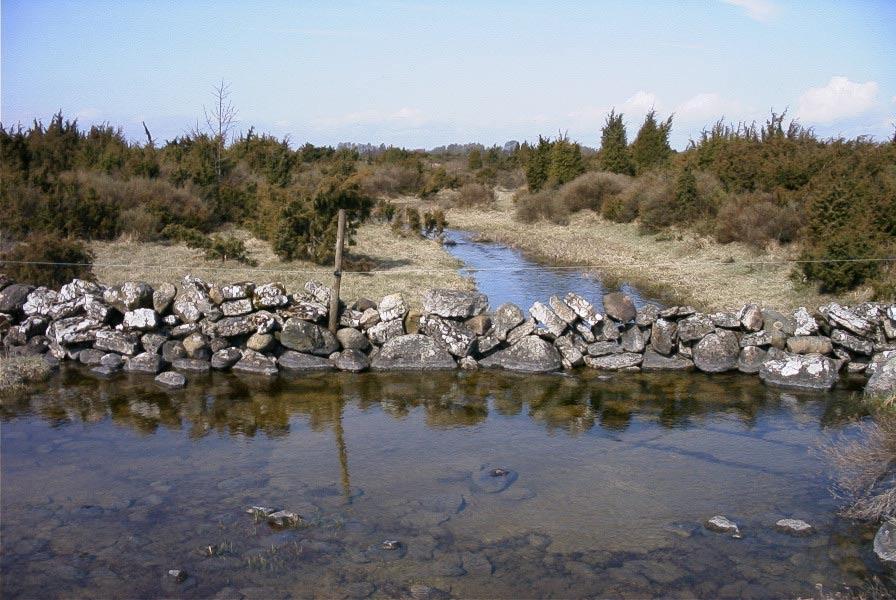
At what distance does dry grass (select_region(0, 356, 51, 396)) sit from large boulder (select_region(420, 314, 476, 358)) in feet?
16.7

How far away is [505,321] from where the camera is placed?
11398 millimetres

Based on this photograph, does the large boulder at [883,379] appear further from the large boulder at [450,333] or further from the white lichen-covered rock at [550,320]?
the large boulder at [450,333]

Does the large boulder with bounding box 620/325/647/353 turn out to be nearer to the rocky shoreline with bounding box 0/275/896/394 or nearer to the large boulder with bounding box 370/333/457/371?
the rocky shoreline with bounding box 0/275/896/394

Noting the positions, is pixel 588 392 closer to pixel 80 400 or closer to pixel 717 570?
pixel 717 570

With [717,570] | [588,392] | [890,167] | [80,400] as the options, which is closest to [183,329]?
[80,400]

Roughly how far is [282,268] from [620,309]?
8.10 m

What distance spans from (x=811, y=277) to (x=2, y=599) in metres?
13.5

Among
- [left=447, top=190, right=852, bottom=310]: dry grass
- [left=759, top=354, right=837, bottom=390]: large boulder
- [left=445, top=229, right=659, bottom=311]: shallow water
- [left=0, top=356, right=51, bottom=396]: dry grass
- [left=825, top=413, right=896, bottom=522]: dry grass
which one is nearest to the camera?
[left=825, top=413, right=896, bottom=522]: dry grass

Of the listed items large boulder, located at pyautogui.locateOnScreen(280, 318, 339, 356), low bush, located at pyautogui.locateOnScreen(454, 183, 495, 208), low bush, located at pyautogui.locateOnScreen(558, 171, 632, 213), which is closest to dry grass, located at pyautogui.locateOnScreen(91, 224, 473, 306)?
large boulder, located at pyautogui.locateOnScreen(280, 318, 339, 356)

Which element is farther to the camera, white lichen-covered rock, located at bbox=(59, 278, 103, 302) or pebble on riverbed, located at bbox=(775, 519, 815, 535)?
white lichen-covered rock, located at bbox=(59, 278, 103, 302)

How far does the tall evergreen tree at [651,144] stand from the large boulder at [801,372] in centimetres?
2540

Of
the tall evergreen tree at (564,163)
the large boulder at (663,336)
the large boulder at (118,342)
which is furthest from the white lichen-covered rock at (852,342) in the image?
the tall evergreen tree at (564,163)

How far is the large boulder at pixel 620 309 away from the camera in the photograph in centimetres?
1153

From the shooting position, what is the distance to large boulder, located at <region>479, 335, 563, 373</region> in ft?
36.2
